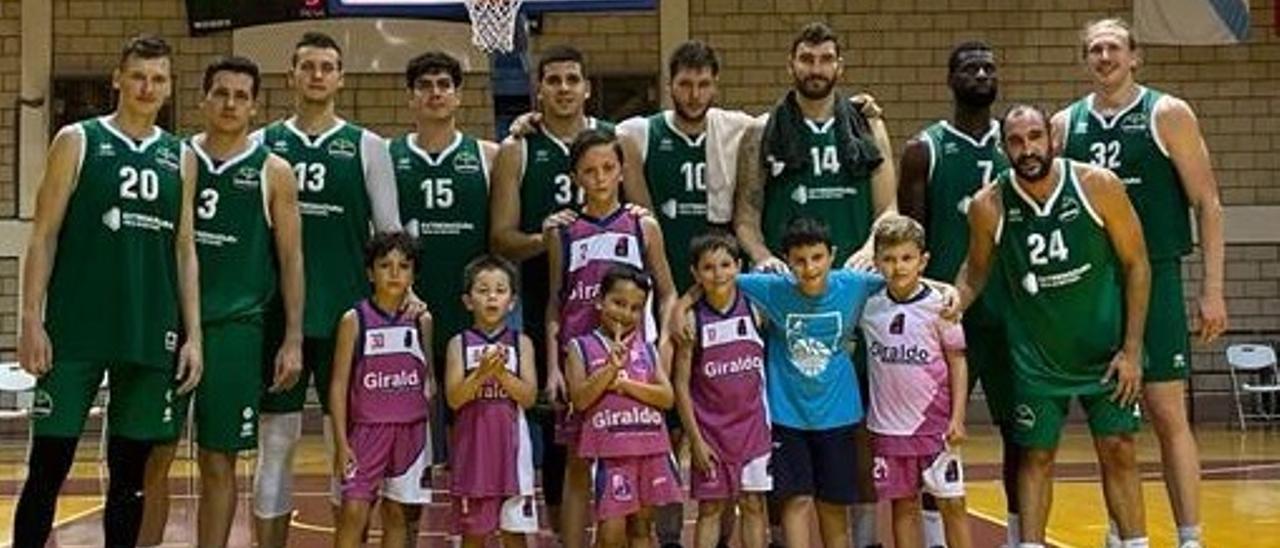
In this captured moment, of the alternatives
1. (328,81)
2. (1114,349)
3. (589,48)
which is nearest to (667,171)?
(328,81)

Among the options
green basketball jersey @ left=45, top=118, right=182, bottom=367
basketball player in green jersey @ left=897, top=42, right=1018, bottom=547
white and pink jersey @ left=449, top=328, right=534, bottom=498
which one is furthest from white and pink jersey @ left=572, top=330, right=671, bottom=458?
green basketball jersey @ left=45, top=118, right=182, bottom=367

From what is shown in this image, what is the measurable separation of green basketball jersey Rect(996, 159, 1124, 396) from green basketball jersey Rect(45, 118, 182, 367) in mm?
3022

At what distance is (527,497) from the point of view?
16.9 ft

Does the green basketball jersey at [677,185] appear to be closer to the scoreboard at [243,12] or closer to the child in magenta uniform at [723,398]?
the child in magenta uniform at [723,398]

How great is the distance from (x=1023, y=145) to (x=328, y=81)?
8.49 ft

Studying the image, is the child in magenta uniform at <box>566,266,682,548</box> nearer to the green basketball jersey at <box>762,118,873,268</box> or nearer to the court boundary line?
the green basketball jersey at <box>762,118,873,268</box>

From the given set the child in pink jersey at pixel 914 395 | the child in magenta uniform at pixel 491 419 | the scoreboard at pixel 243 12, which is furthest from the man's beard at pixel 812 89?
the scoreboard at pixel 243 12

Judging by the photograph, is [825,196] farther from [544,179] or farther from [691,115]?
[544,179]

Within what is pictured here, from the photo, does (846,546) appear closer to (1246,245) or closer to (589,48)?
(589,48)

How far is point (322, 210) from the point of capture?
18.2 feet

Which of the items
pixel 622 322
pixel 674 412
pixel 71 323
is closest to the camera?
pixel 71 323

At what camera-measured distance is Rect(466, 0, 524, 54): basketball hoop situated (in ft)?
28.0

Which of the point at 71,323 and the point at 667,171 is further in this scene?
the point at 667,171

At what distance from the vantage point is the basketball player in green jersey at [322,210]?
543 cm
